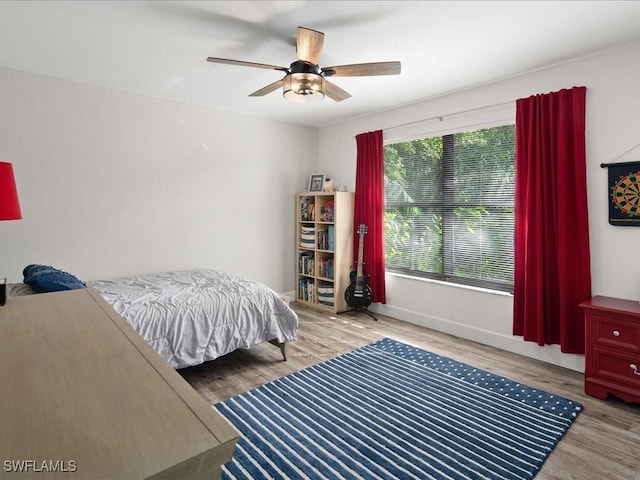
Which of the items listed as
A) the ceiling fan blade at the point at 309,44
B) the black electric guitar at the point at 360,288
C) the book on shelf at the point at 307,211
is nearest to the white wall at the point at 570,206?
the black electric guitar at the point at 360,288

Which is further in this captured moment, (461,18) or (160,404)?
(461,18)

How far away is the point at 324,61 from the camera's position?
295cm

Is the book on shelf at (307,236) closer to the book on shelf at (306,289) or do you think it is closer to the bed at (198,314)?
the book on shelf at (306,289)

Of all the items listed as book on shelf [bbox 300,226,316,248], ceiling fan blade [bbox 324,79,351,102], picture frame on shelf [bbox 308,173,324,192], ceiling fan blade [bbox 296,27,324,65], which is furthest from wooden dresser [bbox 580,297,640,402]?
picture frame on shelf [bbox 308,173,324,192]

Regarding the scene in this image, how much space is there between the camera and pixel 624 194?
106 inches

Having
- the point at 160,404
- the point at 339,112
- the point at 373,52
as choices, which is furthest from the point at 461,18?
the point at 160,404

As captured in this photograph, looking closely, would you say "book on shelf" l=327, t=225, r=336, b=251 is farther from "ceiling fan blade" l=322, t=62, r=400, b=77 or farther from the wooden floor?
"ceiling fan blade" l=322, t=62, r=400, b=77

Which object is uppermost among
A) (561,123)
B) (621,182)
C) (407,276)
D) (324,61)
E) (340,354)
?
(324,61)

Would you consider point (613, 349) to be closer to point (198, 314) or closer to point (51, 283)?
point (198, 314)

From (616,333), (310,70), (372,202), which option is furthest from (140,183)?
(616,333)

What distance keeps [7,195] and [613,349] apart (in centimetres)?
389

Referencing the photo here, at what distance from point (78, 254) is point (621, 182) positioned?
Result: 15.2ft

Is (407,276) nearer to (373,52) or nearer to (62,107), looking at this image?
(373,52)

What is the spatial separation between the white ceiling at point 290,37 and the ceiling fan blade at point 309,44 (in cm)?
16
